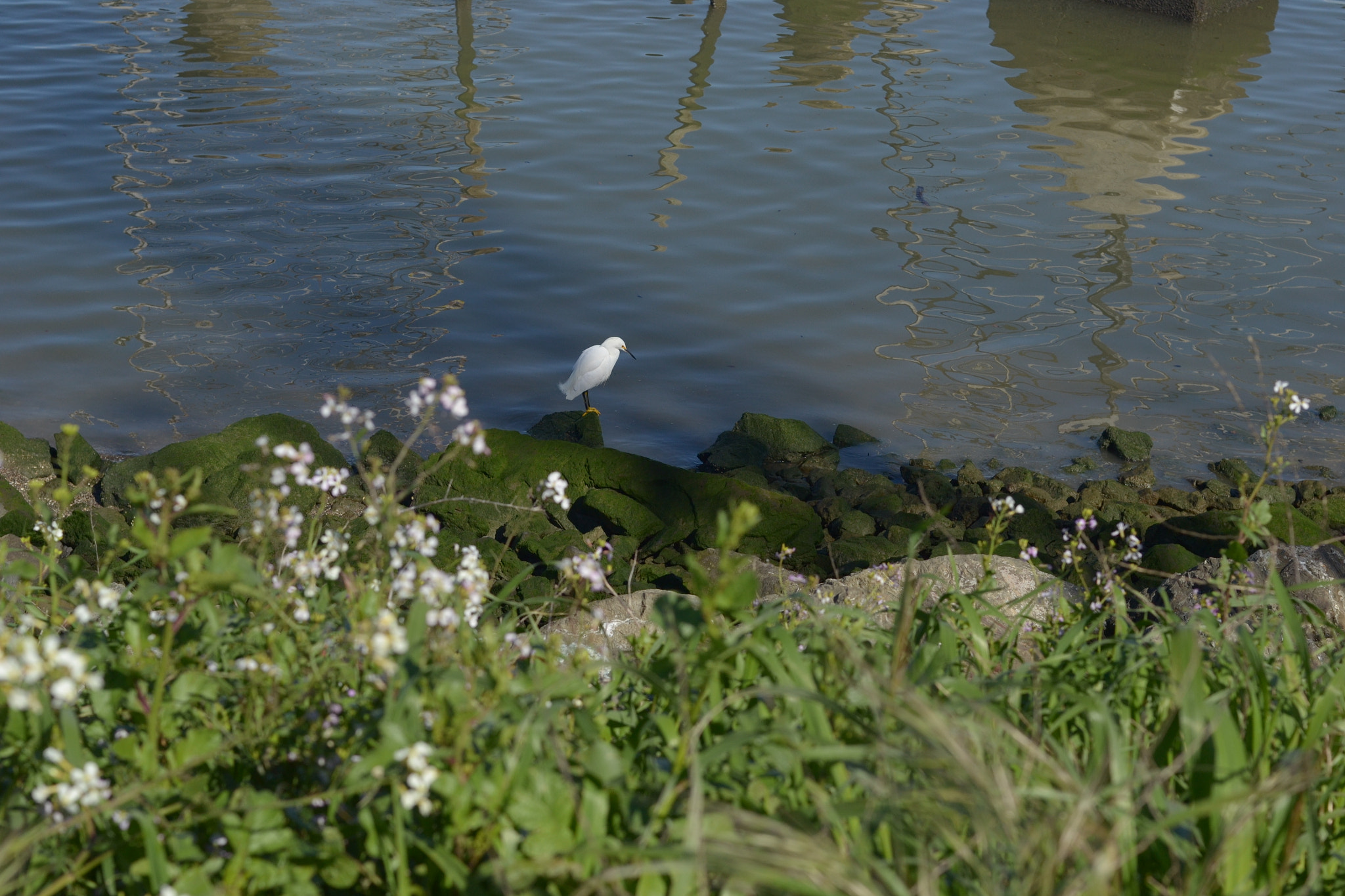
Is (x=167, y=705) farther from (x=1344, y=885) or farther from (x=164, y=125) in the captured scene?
(x=164, y=125)

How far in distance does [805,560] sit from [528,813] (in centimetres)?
373

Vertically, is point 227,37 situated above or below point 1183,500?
above

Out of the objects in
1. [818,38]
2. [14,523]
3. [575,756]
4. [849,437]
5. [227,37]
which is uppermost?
[818,38]

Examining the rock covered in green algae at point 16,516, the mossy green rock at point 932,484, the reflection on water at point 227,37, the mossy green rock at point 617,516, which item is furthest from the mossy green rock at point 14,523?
the reflection on water at point 227,37

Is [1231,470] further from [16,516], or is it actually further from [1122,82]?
[1122,82]

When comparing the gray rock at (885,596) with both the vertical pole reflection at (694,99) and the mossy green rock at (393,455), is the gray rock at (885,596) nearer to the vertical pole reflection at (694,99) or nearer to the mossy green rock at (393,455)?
the mossy green rock at (393,455)

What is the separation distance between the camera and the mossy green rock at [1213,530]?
499 centimetres

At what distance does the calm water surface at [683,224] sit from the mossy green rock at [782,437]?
45 centimetres

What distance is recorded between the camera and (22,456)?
590 centimetres

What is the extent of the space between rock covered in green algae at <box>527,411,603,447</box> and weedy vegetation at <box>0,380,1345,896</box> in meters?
4.40

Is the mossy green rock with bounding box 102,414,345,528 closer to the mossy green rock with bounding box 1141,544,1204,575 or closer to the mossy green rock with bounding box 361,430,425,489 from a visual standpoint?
the mossy green rock with bounding box 361,430,425,489

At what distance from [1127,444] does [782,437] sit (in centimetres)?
223

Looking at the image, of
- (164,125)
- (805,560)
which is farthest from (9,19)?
(805,560)

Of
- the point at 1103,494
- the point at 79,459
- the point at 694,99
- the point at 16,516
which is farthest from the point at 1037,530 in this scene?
the point at 694,99
